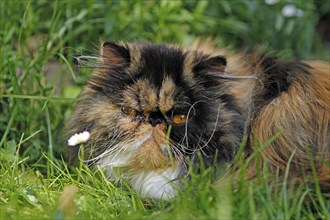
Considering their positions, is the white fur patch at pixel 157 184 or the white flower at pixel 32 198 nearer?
the white flower at pixel 32 198

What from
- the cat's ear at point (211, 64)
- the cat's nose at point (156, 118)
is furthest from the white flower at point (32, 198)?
the cat's ear at point (211, 64)

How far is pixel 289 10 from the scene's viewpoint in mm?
4727

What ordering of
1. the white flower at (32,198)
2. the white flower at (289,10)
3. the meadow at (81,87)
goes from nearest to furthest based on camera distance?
the meadow at (81,87) < the white flower at (32,198) < the white flower at (289,10)

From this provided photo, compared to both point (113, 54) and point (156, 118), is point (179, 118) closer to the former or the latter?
point (156, 118)

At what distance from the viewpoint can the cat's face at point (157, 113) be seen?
8.71ft

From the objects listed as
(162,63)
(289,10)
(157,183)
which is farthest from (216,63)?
(289,10)

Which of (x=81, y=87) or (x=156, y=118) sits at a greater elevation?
(x=156, y=118)

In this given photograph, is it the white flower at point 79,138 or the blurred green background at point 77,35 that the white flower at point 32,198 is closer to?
the white flower at point 79,138

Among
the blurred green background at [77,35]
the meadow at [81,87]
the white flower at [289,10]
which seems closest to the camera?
the meadow at [81,87]

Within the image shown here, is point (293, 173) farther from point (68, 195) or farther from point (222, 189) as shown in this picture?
point (68, 195)

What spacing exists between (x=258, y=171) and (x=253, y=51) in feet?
3.23

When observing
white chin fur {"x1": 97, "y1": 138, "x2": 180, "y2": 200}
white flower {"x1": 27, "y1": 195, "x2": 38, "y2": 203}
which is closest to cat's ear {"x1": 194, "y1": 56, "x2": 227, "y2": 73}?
white chin fur {"x1": 97, "y1": 138, "x2": 180, "y2": 200}

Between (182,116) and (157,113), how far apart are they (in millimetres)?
110

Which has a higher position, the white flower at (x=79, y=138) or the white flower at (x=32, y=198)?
the white flower at (x=79, y=138)
